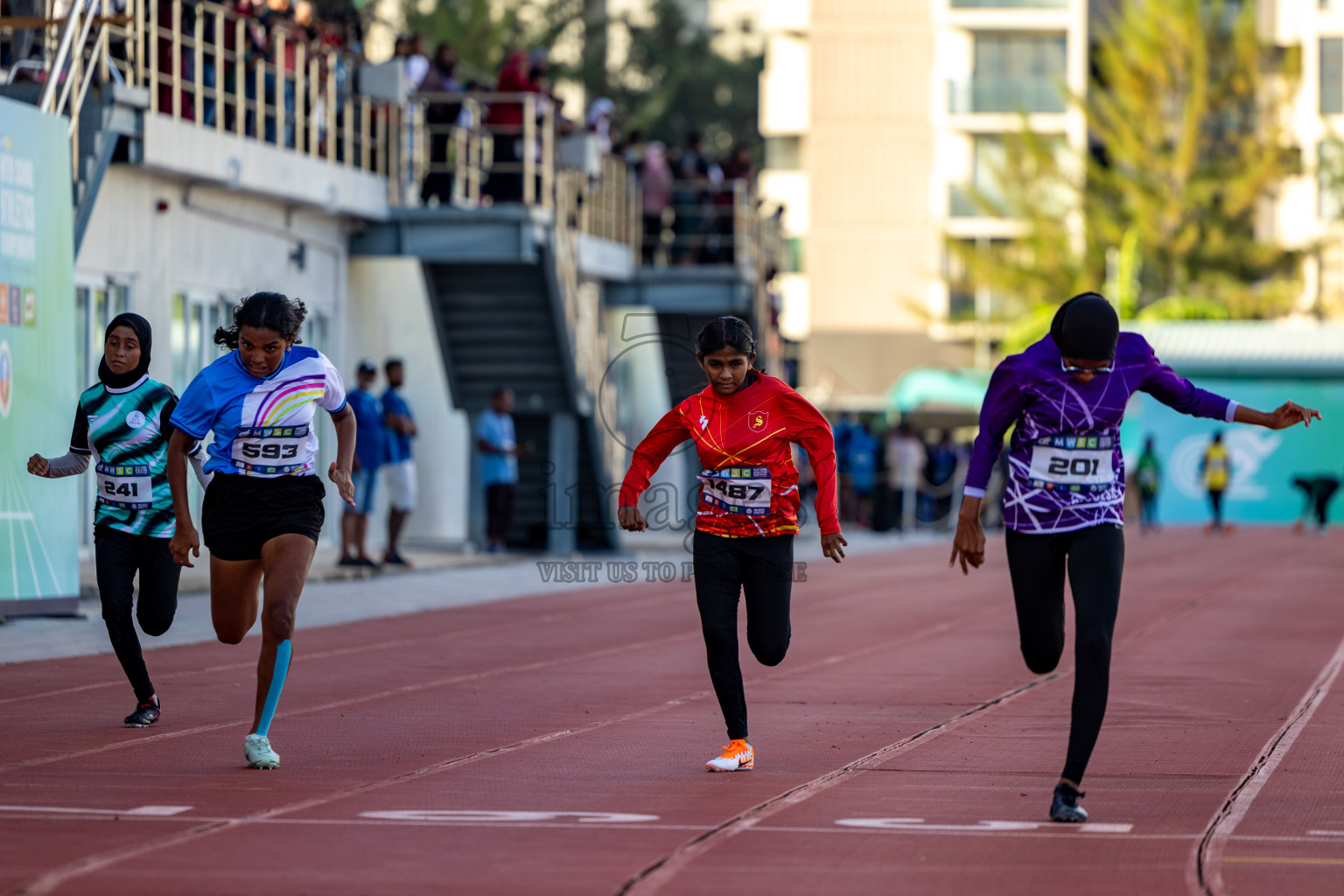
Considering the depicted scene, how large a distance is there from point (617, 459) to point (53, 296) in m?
14.7

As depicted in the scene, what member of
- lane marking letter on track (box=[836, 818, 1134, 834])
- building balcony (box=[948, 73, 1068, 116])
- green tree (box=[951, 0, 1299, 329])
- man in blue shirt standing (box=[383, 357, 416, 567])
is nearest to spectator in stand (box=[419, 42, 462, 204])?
man in blue shirt standing (box=[383, 357, 416, 567])

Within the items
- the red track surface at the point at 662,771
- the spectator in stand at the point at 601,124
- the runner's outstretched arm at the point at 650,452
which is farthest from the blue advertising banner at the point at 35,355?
the spectator in stand at the point at 601,124

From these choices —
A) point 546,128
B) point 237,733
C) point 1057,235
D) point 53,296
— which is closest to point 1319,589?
point 546,128

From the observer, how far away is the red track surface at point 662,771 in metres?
6.95

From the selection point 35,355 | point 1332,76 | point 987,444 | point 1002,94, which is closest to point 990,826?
point 987,444

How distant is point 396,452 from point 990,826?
16.3m

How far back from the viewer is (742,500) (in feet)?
30.9

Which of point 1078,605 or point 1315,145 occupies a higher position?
point 1315,145

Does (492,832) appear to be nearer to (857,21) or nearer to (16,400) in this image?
(16,400)

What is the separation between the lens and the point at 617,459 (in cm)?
3034

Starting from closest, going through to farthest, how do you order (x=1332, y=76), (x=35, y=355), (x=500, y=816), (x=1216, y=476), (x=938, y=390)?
(x=500, y=816) < (x=35, y=355) < (x=1216, y=476) < (x=938, y=390) < (x=1332, y=76)

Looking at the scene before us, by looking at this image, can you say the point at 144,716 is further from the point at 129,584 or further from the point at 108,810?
the point at 108,810

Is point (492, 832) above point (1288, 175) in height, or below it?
below

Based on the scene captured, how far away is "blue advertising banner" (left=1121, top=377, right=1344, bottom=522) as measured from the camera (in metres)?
49.4
